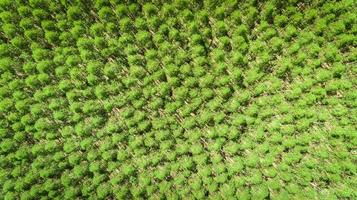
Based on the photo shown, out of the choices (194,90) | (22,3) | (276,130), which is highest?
(22,3)

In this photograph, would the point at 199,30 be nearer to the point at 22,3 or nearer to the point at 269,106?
the point at 269,106

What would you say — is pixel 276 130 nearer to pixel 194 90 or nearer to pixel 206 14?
pixel 194 90

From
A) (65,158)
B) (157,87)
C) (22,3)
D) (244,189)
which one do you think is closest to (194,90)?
(157,87)

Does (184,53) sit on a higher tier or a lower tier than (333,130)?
higher

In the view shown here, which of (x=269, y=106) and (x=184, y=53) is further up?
(x=184, y=53)

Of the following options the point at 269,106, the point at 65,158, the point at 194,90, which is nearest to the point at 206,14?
the point at 194,90

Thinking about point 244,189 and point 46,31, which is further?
point 244,189
